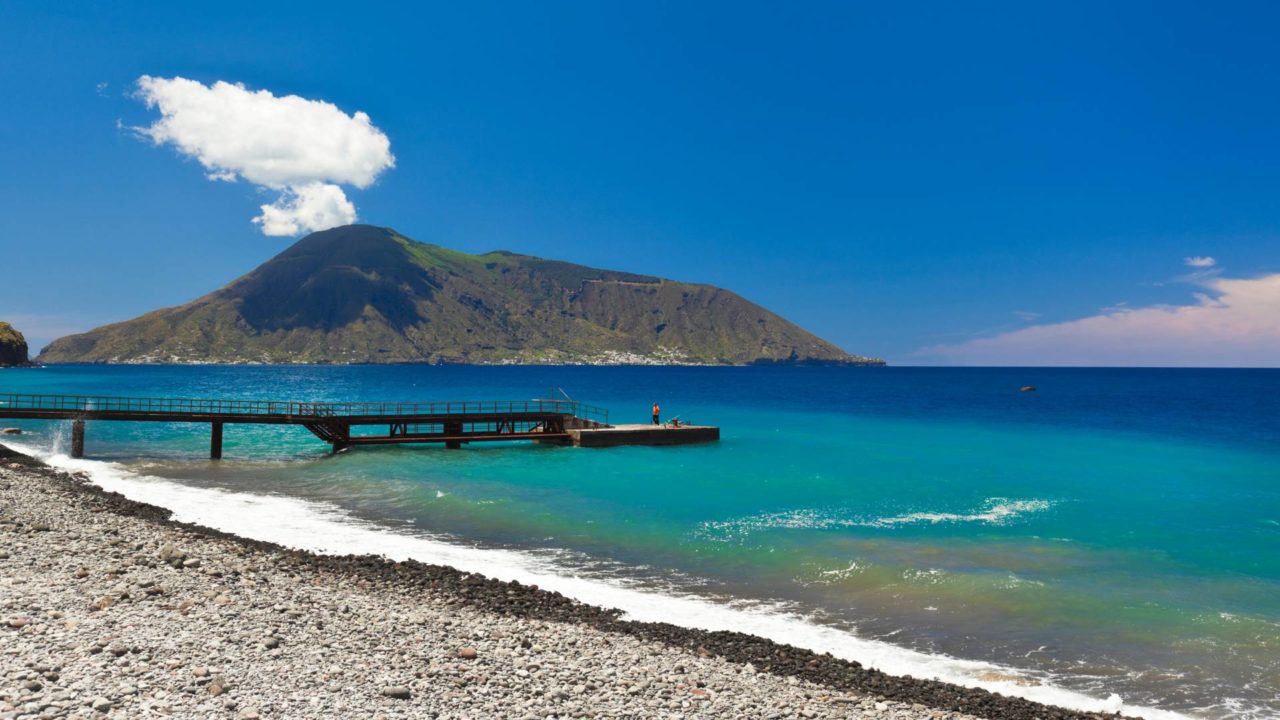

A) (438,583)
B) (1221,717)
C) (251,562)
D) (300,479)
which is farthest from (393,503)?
(1221,717)

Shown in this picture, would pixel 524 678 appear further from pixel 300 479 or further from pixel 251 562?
pixel 300 479

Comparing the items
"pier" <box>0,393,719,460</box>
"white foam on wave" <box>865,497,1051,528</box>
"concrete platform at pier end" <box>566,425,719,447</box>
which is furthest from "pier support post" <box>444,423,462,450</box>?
"white foam on wave" <box>865,497,1051,528</box>

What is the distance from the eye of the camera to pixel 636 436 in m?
55.6

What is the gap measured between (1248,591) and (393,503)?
1202 inches

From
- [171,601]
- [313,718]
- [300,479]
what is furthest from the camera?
[300,479]

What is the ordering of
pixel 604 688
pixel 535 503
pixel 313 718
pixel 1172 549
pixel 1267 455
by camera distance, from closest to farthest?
1. pixel 313 718
2. pixel 604 688
3. pixel 1172 549
4. pixel 535 503
5. pixel 1267 455

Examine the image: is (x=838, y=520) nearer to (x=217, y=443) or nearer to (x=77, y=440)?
(x=217, y=443)

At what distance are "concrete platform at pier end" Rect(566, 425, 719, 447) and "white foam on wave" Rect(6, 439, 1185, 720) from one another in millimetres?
25292

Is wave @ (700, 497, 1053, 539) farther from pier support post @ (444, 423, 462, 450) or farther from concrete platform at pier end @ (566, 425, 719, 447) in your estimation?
pier support post @ (444, 423, 462, 450)

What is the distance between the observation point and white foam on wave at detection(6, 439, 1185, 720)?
14.0 m

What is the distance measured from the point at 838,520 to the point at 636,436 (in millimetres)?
27555

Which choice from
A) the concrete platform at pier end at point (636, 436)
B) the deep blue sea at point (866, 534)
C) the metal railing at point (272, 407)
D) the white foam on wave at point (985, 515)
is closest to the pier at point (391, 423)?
the concrete platform at pier end at point (636, 436)

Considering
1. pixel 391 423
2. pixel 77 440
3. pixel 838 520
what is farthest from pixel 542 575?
pixel 77 440

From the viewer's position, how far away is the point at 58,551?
18188 mm
